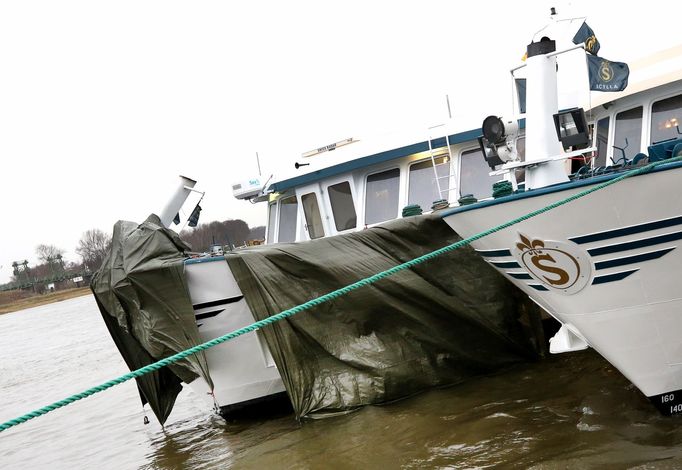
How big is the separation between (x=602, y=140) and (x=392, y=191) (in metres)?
3.18

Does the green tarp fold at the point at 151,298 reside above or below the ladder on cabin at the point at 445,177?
below

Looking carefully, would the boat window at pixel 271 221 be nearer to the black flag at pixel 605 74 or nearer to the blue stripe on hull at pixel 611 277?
the black flag at pixel 605 74

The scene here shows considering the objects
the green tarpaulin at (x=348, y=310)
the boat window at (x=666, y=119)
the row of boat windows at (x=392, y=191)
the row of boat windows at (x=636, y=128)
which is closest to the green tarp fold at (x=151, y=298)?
the green tarpaulin at (x=348, y=310)

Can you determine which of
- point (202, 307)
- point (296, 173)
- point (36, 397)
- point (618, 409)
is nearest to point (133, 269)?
point (202, 307)

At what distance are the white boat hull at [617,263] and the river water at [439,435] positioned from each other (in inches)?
26.6

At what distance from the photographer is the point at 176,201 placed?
998 centimetres

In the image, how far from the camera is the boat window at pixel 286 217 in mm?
10820

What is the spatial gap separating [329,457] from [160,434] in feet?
13.8

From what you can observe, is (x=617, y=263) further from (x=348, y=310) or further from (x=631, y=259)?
(x=348, y=310)

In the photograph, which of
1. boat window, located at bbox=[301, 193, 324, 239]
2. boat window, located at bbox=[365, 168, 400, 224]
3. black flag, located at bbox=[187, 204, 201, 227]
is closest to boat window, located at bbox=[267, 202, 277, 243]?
boat window, located at bbox=[301, 193, 324, 239]

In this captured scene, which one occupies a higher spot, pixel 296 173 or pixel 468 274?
pixel 296 173

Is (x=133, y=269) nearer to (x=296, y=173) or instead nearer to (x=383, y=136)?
(x=296, y=173)

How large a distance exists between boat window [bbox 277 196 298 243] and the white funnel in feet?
5.13

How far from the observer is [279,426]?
26.8 feet
